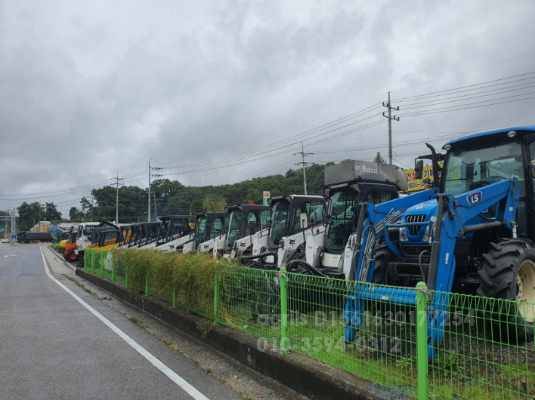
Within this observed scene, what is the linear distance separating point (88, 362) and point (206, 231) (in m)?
12.7

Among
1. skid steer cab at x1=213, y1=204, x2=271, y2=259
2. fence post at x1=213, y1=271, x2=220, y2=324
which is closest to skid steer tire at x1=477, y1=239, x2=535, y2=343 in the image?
fence post at x1=213, y1=271, x2=220, y2=324

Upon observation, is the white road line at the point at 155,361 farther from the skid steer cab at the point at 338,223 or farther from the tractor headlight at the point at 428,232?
the tractor headlight at the point at 428,232

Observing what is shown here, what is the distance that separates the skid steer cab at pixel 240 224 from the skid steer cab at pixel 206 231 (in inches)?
24.7

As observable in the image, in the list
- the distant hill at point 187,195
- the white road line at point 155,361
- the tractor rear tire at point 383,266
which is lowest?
the white road line at point 155,361

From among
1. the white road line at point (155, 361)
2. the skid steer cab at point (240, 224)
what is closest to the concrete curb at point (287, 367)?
the white road line at point (155, 361)

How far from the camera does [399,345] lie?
14.6ft

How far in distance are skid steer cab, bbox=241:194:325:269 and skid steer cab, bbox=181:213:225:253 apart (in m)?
3.81

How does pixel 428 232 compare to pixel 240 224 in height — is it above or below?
below

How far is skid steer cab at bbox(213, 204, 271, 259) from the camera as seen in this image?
16.6 m

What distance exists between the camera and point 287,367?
5469 millimetres

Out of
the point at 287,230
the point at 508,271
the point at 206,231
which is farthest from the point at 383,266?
the point at 206,231

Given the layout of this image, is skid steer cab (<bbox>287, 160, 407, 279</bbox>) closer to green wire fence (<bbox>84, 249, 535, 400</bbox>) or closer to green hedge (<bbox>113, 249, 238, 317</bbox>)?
green hedge (<bbox>113, 249, 238, 317</bbox>)

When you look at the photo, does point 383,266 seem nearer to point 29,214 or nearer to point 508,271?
point 508,271

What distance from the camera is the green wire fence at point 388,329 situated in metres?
3.75
